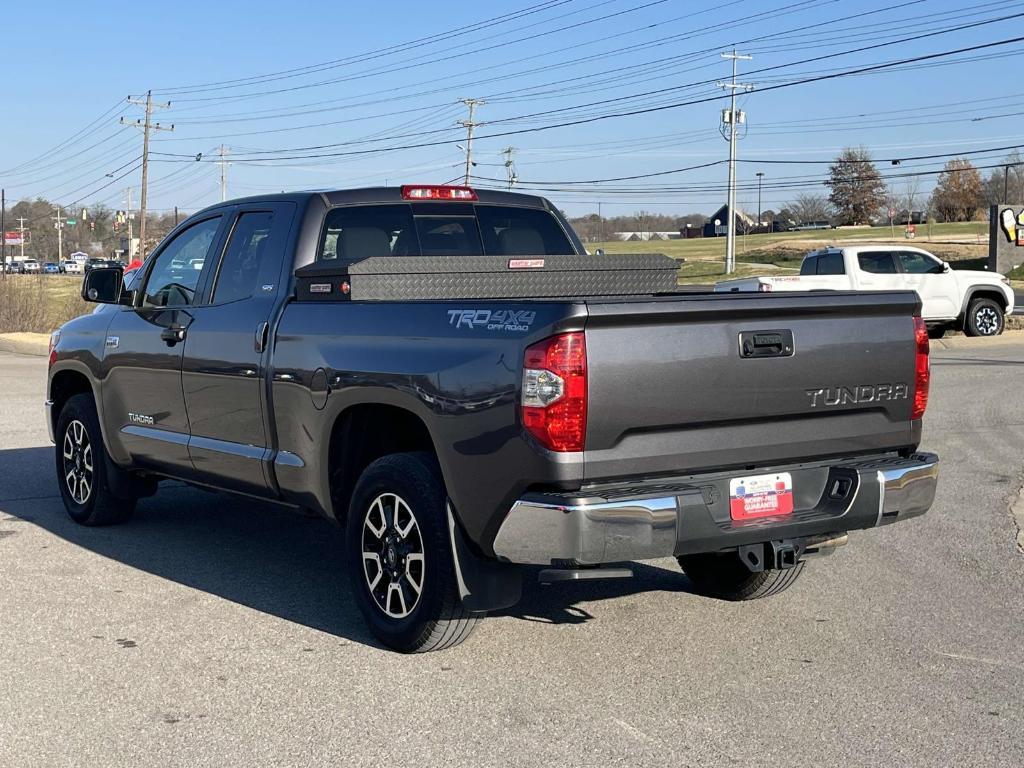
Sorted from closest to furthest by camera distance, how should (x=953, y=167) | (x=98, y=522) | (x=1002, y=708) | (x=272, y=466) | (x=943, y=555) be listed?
1. (x=1002, y=708)
2. (x=272, y=466)
3. (x=943, y=555)
4. (x=98, y=522)
5. (x=953, y=167)

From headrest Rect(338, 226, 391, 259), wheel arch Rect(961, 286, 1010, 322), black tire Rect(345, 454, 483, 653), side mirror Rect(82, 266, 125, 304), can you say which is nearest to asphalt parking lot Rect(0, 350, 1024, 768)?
black tire Rect(345, 454, 483, 653)

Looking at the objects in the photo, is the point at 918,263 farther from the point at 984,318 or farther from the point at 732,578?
the point at 732,578

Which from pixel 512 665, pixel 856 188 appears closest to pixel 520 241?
pixel 512 665

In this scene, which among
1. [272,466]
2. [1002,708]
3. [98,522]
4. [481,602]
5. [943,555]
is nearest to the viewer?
[1002,708]

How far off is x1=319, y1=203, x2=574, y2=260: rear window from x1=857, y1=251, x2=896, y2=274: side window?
18.0 meters

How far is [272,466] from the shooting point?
6250 millimetres

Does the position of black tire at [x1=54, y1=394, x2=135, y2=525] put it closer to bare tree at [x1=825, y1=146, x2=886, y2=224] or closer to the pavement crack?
the pavement crack

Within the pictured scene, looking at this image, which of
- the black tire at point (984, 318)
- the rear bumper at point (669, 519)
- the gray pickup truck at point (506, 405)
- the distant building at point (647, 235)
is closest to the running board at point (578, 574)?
the gray pickup truck at point (506, 405)

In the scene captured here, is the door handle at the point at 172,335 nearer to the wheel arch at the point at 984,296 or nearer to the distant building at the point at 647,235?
the wheel arch at the point at 984,296

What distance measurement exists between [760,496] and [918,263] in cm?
2063

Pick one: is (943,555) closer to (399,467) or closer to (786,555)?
(786,555)

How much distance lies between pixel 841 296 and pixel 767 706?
171cm

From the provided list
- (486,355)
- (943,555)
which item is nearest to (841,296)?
(486,355)

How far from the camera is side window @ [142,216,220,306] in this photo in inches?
285
